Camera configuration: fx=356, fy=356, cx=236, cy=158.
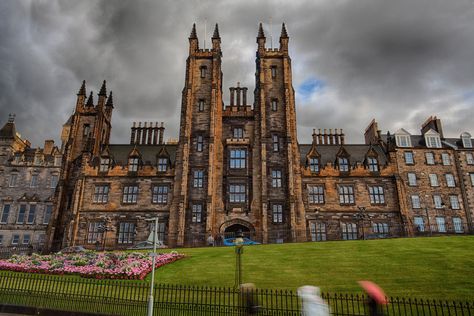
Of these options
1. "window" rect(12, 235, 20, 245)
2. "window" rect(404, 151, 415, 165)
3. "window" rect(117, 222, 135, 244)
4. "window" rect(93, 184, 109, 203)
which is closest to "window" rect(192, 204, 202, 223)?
"window" rect(117, 222, 135, 244)

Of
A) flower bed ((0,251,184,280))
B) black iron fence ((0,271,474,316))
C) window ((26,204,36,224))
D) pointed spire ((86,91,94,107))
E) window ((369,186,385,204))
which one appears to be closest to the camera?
black iron fence ((0,271,474,316))

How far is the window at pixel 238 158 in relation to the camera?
136ft

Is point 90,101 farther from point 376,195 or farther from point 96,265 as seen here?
point 376,195

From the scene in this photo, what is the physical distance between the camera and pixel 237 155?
41.7m

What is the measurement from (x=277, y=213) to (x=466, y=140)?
2798 cm

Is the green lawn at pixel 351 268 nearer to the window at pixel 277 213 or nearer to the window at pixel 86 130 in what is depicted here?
the window at pixel 277 213

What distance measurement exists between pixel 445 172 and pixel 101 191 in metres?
41.7

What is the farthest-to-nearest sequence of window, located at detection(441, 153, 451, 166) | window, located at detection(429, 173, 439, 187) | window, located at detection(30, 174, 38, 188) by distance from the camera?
window, located at detection(30, 174, 38, 188)
window, located at detection(441, 153, 451, 166)
window, located at detection(429, 173, 439, 187)

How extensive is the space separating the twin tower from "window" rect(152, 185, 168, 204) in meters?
2.35

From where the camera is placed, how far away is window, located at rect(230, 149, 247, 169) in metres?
41.3

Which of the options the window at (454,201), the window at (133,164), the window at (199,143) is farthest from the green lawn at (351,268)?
the window at (133,164)

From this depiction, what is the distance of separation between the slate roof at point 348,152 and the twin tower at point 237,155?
19.3 feet

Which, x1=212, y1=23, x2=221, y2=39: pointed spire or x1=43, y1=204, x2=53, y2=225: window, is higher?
x1=212, y1=23, x2=221, y2=39: pointed spire

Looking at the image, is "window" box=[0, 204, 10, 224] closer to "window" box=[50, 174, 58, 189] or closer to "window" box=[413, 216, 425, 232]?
"window" box=[50, 174, 58, 189]
